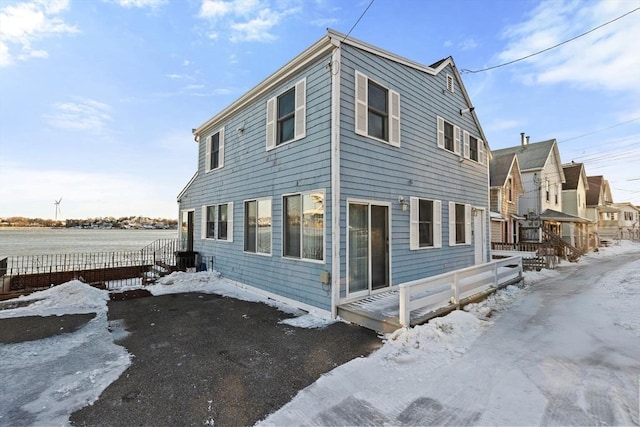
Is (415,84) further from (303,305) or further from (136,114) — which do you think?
(136,114)

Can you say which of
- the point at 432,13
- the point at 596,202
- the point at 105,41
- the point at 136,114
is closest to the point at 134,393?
the point at 432,13

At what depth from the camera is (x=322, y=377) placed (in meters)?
3.49

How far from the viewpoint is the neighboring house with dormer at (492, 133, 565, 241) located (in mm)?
19328

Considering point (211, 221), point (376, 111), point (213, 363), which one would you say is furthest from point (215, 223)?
point (213, 363)

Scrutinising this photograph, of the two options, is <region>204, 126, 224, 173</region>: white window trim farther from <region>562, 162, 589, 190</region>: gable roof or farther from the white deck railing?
<region>562, 162, 589, 190</region>: gable roof

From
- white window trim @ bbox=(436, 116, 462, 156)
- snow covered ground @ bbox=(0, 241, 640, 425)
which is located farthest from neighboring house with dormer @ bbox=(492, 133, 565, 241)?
snow covered ground @ bbox=(0, 241, 640, 425)

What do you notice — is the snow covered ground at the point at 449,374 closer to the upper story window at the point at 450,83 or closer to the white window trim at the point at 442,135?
the white window trim at the point at 442,135

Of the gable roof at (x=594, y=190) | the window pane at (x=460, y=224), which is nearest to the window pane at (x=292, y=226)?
the window pane at (x=460, y=224)

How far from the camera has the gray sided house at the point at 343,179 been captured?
606 centimetres

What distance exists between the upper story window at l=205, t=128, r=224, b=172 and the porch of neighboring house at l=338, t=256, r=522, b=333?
23.8 feet

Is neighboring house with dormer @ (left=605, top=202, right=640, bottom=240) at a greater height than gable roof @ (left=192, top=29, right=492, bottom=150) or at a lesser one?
lesser

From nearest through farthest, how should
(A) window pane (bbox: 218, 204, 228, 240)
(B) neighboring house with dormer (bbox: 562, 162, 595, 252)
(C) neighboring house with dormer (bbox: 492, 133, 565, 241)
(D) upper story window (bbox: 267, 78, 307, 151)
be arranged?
(D) upper story window (bbox: 267, 78, 307, 151), (A) window pane (bbox: 218, 204, 228, 240), (C) neighboring house with dormer (bbox: 492, 133, 565, 241), (B) neighboring house with dormer (bbox: 562, 162, 595, 252)

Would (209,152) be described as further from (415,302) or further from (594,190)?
(594,190)

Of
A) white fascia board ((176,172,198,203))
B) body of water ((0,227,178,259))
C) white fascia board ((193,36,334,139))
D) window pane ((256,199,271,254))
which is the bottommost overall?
body of water ((0,227,178,259))
